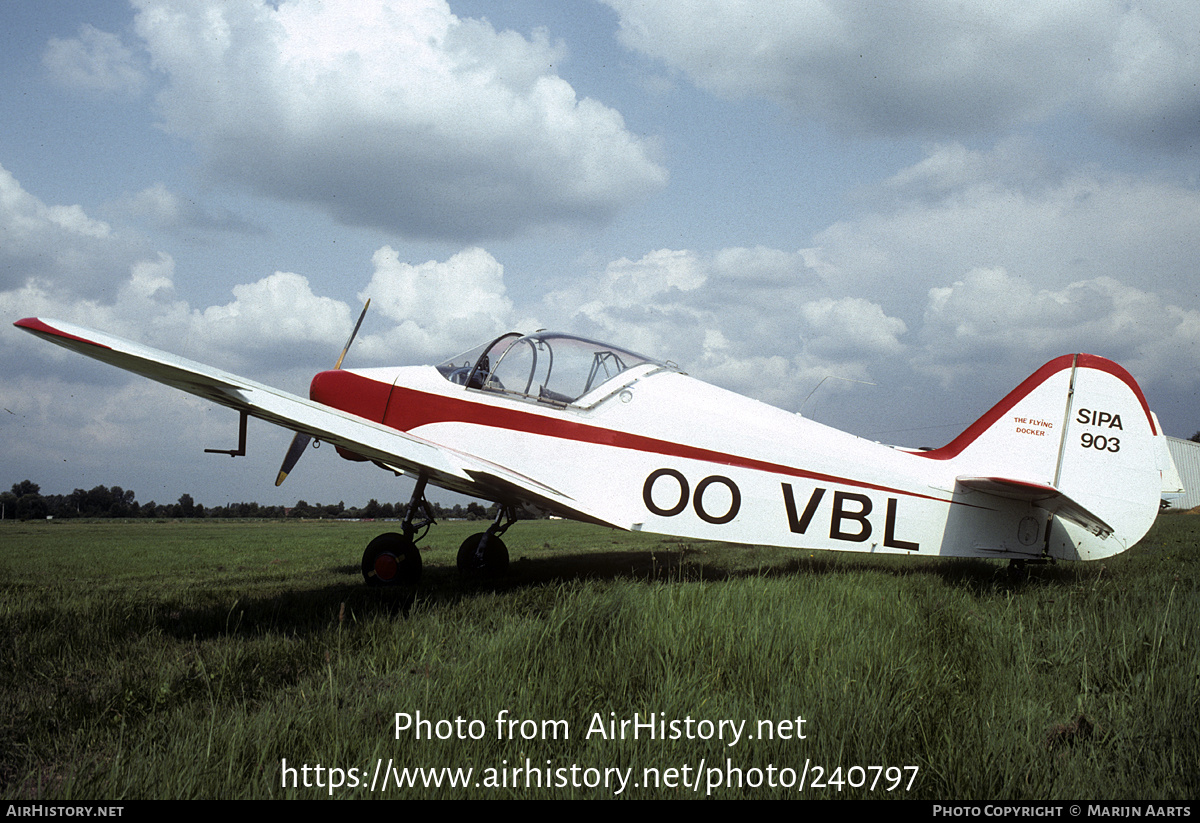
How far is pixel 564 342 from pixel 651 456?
1.59 m

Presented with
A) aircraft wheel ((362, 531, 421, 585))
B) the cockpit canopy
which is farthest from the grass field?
the cockpit canopy

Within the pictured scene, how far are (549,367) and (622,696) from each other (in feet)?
13.4

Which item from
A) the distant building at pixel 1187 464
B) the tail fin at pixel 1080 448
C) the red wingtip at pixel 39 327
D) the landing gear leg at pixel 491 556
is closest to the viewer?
the red wingtip at pixel 39 327

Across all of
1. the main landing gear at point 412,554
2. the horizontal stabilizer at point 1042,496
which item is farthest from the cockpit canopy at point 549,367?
the horizontal stabilizer at point 1042,496

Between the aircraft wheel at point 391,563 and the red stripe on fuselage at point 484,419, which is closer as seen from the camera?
the red stripe on fuselage at point 484,419

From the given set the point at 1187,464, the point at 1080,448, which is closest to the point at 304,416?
the point at 1080,448

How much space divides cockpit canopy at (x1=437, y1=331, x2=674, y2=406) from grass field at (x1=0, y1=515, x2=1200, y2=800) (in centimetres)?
219

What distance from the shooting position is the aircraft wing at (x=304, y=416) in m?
4.29

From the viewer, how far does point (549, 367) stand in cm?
632

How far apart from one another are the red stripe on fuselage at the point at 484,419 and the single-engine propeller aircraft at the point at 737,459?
0.06 ft

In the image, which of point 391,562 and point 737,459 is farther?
point 391,562

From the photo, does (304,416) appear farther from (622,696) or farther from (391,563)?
(622,696)

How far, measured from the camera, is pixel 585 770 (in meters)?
2.04

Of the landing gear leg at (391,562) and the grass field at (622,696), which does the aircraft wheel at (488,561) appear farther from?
the grass field at (622,696)
